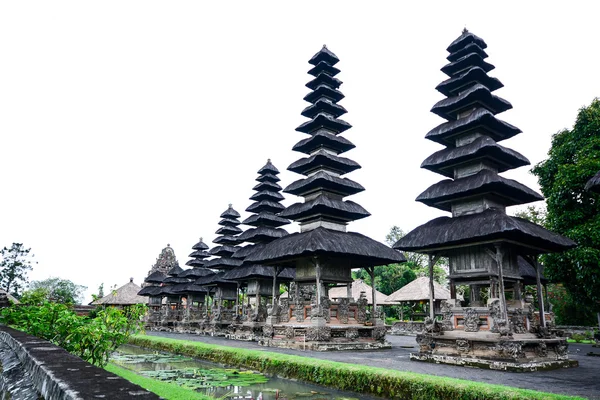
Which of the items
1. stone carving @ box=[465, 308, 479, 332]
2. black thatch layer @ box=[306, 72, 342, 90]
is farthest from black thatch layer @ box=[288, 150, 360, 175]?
stone carving @ box=[465, 308, 479, 332]

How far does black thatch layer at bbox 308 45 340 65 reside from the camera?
2480 centimetres

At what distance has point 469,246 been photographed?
14664 millimetres

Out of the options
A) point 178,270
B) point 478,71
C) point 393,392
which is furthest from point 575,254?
point 178,270

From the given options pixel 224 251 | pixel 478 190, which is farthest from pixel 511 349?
pixel 224 251

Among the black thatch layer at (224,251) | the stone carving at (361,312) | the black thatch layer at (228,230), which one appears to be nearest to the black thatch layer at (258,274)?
the black thatch layer at (224,251)

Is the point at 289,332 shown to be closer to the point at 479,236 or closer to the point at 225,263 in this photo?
the point at 479,236

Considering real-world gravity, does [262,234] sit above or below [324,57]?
below

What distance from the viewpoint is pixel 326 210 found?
70.0ft

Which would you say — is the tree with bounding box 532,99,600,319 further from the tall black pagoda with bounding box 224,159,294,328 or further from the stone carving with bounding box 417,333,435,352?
the tall black pagoda with bounding box 224,159,294,328

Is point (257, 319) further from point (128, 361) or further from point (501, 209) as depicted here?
point (501, 209)

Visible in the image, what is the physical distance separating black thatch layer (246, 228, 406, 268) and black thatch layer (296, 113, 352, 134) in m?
6.55

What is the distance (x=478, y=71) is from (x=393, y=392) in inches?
543

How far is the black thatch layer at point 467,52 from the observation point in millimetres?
17391

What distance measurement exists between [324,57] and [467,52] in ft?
32.1
